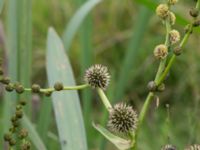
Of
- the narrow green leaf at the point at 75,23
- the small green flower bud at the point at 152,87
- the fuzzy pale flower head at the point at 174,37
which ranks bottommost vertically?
the small green flower bud at the point at 152,87

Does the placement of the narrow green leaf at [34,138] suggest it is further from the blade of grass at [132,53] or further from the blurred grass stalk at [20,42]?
the blade of grass at [132,53]

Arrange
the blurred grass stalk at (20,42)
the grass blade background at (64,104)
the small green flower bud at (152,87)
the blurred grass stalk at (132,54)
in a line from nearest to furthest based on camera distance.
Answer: the small green flower bud at (152,87) → the grass blade background at (64,104) → the blurred grass stalk at (20,42) → the blurred grass stalk at (132,54)

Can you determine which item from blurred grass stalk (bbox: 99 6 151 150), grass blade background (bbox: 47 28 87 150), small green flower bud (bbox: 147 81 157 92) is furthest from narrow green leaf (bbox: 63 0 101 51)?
small green flower bud (bbox: 147 81 157 92)

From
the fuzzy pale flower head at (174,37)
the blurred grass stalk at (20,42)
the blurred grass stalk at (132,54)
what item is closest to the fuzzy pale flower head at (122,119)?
the fuzzy pale flower head at (174,37)

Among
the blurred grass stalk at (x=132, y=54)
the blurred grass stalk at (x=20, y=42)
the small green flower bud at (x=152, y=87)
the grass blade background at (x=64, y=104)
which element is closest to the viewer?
the small green flower bud at (x=152, y=87)

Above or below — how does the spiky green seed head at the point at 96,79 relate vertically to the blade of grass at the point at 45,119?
above

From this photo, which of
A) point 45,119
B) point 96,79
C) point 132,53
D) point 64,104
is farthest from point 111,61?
point 96,79
